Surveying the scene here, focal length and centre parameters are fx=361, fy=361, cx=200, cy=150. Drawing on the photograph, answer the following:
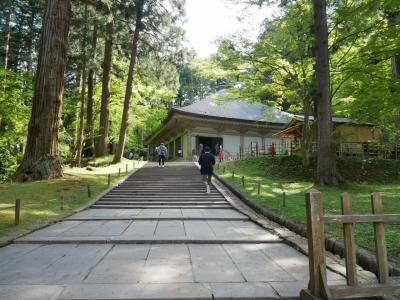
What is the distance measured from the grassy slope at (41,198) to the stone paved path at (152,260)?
511mm

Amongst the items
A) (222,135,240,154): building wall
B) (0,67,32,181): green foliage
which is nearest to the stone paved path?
(0,67,32,181): green foliage

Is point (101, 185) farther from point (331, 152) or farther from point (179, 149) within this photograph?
point (179, 149)

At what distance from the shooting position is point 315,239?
3.13 metres

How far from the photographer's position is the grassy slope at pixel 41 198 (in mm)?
7343

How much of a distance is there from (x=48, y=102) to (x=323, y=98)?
32.5 feet

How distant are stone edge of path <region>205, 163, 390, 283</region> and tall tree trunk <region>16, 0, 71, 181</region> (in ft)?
21.4

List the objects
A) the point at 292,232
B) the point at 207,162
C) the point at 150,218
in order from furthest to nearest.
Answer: the point at 207,162 → the point at 150,218 → the point at 292,232

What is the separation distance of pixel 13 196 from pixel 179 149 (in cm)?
2335

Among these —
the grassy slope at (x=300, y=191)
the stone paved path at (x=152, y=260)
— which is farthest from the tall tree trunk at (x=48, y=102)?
the grassy slope at (x=300, y=191)

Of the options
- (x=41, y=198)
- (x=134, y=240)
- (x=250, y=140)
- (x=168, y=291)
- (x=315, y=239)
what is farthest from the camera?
(x=250, y=140)

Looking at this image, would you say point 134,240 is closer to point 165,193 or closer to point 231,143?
point 165,193

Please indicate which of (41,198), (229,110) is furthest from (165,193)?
(229,110)

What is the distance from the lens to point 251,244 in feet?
19.4

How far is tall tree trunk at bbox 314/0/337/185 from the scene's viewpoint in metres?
12.9
